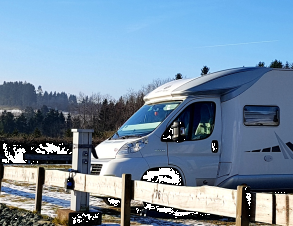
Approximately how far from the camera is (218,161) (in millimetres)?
10133

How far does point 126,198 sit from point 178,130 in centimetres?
318

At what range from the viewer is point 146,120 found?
34.3 feet

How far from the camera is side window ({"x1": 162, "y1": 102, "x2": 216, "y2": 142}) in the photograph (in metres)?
10.0

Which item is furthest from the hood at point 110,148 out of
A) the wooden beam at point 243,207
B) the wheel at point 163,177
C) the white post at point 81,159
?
the wooden beam at point 243,207

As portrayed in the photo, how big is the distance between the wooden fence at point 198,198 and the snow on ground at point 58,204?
2.77 ft

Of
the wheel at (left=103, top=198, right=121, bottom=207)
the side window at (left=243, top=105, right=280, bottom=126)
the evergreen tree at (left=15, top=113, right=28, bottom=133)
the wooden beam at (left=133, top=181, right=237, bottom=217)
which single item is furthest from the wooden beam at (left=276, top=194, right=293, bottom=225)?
the evergreen tree at (left=15, top=113, right=28, bottom=133)

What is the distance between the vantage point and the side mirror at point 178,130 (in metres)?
9.76

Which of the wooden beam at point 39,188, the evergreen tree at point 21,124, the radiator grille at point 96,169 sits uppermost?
the evergreen tree at point 21,124

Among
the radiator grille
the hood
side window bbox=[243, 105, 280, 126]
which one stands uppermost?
side window bbox=[243, 105, 280, 126]

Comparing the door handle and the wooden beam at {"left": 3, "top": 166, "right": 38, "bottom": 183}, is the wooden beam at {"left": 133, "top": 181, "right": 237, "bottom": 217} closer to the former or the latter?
the wooden beam at {"left": 3, "top": 166, "right": 38, "bottom": 183}

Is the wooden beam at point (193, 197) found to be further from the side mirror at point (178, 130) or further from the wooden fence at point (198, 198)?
the side mirror at point (178, 130)

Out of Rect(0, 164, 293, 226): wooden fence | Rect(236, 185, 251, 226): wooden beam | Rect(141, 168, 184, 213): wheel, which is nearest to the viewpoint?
Rect(0, 164, 293, 226): wooden fence

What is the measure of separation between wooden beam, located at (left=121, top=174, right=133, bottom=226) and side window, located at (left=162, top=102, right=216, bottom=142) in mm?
Result: 3061

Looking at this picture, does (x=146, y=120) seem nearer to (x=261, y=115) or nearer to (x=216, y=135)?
(x=216, y=135)
